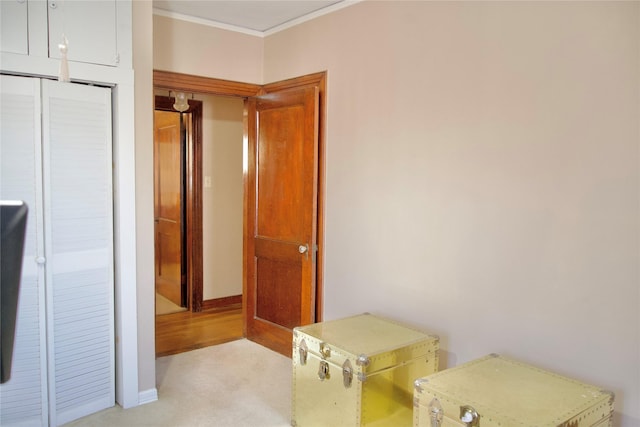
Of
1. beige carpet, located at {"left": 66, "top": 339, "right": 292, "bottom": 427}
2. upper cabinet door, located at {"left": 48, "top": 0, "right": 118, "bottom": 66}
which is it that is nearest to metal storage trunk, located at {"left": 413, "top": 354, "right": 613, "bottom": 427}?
beige carpet, located at {"left": 66, "top": 339, "right": 292, "bottom": 427}

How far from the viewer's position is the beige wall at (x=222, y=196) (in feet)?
16.6

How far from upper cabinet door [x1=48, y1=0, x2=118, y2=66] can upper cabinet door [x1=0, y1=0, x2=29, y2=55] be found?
115mm

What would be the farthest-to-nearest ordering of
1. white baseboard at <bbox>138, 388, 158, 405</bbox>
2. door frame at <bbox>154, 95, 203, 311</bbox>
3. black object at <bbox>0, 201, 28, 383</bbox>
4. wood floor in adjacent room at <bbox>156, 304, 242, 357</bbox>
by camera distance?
door frame at <bbox>154, 95, 203, 311</bbox> → wood floor in adjacent room at <bbox>156, 304, 242, 357</bbox> → white baseboard at <bbox>138, 388, 158, 405</bbox> → black object at <bbox>0, 201, 28, 383</bbox>

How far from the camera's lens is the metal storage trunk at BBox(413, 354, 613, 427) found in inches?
70.9

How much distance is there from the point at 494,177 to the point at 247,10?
2.09 meters

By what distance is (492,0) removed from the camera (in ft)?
8.05

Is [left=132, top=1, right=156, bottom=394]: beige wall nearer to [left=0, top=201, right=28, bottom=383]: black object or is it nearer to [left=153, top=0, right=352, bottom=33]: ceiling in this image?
[left=153, top=0, right=352, bottom=33]: ceiling

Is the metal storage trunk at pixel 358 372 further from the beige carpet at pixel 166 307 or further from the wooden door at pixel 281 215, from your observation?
the beige carpet at pixel 166 307

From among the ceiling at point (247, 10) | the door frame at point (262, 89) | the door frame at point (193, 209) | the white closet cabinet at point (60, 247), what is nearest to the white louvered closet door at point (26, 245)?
the white closet cabinet at point (60, 247)

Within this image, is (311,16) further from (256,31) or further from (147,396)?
(147,396)

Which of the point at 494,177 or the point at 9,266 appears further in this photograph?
the point at 494,177

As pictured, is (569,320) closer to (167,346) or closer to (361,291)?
(361,291)

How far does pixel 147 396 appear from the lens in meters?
3.04

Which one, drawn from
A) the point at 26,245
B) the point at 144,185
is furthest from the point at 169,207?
the point at 26,245
